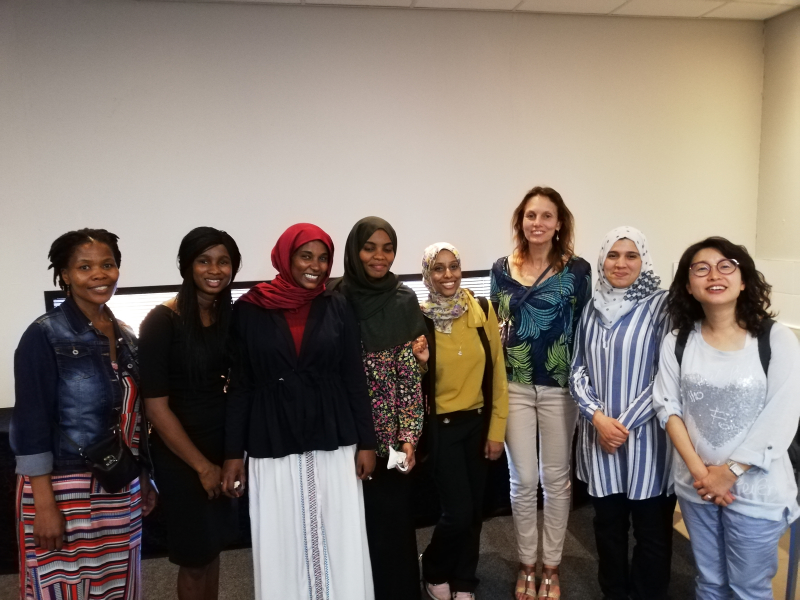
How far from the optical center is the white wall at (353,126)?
2783 mm

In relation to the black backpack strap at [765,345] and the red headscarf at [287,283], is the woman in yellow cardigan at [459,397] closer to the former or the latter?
the red headscarf at [287,283]

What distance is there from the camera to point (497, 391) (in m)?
Result: 2.22

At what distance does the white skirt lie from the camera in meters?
1.88

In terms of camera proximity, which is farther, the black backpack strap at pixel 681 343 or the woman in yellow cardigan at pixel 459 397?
the woman in yellow cardigan at pixel 459 397

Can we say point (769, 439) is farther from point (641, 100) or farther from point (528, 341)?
point (641, 100)

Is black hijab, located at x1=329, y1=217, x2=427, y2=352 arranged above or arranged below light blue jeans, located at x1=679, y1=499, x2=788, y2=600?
above

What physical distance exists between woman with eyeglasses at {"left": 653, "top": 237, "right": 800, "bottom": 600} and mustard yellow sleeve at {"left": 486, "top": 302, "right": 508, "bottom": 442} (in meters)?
0.58

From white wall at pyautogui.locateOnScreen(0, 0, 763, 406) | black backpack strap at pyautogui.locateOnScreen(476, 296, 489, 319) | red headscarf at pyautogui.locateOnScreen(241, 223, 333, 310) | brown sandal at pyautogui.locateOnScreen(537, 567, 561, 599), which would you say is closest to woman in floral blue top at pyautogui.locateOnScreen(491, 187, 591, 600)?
brown sandal at pyautogui.locateOnScreen(537, 567, 561, 599)

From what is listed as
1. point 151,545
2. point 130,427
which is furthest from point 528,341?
point 151,545

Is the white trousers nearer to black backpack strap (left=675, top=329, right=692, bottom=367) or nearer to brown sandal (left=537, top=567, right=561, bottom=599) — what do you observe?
brown sandal (left=537, top=567, right=561, bottom=599)

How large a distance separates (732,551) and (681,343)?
68 cm

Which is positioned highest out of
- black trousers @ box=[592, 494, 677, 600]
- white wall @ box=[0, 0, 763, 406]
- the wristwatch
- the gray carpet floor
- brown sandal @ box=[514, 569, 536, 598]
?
white wall @ box=[0, 0, 763, 406]

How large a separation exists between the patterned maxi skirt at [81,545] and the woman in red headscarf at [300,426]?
1.15 feet

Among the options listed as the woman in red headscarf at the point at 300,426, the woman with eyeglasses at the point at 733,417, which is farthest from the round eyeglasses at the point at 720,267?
the woman in red headscarf at the point at 300,426
